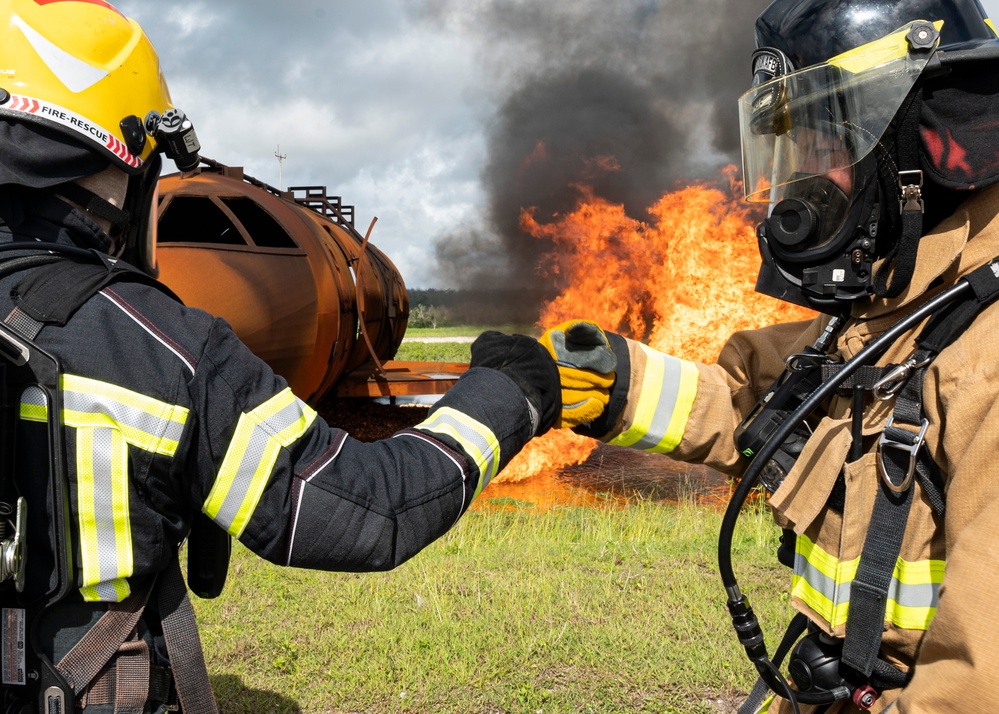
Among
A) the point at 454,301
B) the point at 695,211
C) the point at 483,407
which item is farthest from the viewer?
the point at 454,301

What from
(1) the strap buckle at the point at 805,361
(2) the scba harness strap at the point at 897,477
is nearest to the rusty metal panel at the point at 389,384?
(1) the strap buckle at the point at 805,361

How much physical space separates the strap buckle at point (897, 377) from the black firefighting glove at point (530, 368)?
823mm

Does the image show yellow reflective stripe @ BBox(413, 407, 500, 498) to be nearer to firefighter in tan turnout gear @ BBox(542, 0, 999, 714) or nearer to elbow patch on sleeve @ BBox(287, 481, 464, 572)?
elbow patch on sleeve @ BBox(287, 481, 464, 572)

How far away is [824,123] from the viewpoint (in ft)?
5.78

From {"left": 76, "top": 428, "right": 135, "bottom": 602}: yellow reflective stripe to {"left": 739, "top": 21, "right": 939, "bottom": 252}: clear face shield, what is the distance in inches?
62.8

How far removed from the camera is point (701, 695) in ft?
10.8

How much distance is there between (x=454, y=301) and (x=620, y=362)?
13.3 meters

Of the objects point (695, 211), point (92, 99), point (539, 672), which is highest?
point (695, 211)

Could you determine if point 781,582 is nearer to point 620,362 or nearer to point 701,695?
point 701,695

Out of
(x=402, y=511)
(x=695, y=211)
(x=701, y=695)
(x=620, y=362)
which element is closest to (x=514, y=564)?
(x=701, y=695)

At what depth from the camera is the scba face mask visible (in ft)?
5.32

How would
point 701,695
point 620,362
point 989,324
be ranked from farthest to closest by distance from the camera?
point 701,695 < point 620,362 < point 989,324

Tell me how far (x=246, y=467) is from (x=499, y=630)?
265 centimetres

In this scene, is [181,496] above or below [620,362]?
below
